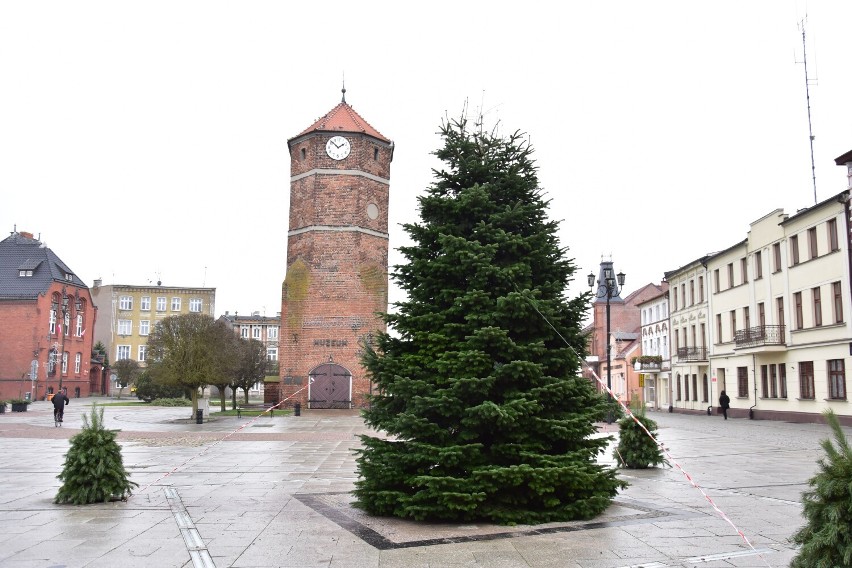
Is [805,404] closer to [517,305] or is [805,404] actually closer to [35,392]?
[517,305]

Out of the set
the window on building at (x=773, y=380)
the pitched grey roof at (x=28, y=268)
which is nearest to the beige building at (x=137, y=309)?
the pitched grey roof at (x=28, y=268)

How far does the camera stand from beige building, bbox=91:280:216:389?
95.3 meters

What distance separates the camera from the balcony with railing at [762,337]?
36.6m

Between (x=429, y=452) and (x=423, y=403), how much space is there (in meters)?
0.58

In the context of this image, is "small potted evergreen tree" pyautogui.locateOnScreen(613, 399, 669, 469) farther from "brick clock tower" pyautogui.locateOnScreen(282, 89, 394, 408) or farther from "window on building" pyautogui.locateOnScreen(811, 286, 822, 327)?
"brick clock tower" pyautogui.locateOnScreen(282, 89, 394, 408)

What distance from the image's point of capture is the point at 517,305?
915cm

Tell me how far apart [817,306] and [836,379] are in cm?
351

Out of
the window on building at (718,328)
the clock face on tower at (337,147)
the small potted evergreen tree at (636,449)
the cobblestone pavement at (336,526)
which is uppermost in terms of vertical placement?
the clock face on tower at (337,147)

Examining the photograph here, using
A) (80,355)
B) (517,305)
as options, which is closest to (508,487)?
(517,305)

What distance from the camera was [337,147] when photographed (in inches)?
1805

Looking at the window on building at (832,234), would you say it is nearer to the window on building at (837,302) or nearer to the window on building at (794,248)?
the window on building at (837,302)

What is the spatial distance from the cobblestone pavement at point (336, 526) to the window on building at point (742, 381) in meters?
26.2

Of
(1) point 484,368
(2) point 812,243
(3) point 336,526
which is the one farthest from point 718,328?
(3) point 336,526

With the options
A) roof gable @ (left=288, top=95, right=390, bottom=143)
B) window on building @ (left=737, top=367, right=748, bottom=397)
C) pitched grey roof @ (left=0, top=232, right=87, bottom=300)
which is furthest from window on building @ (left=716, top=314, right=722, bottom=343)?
pitched grey roof @ (left=0, top=232, right=87, bottom=300)
